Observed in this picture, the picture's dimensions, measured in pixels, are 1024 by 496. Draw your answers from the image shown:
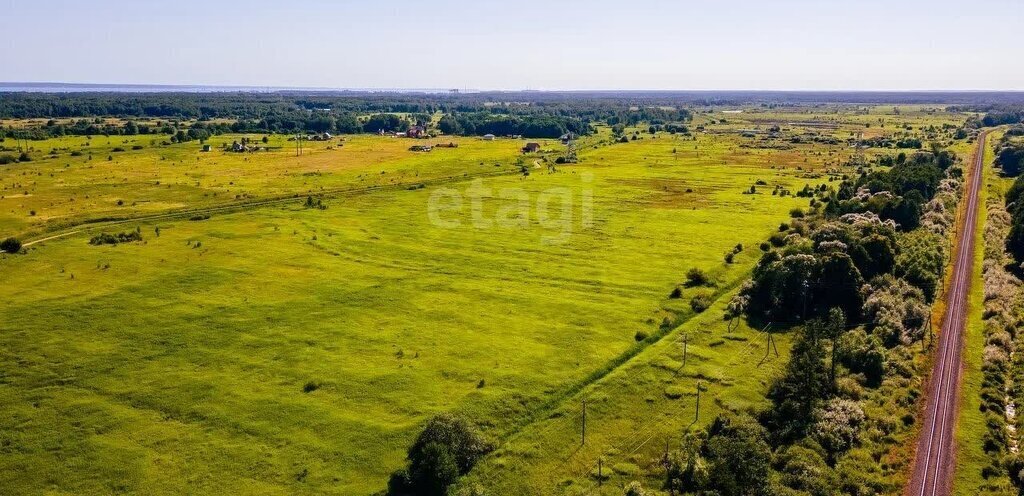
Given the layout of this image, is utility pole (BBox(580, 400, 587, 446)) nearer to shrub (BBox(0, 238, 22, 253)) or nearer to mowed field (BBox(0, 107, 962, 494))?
mowed field (BBox(0, 107, 962, 494))

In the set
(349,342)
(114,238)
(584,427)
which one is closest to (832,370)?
(584,427)

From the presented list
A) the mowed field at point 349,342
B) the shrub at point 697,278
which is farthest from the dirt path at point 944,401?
the shrub at point 697,278

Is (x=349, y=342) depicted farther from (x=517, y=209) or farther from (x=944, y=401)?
(x=517, y=209)

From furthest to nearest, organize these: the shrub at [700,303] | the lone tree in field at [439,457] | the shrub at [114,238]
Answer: the shrub at [114,238] → the shrub at [700,303] → the lone tree in field at [439,457]

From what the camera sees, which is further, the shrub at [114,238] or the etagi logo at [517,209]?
the etagi logo at [517,209]

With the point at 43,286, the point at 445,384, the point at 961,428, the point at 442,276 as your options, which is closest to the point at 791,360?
the point at 961,428

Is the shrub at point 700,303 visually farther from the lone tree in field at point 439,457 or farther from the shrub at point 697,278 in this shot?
the lone tree in field at point 439,457
